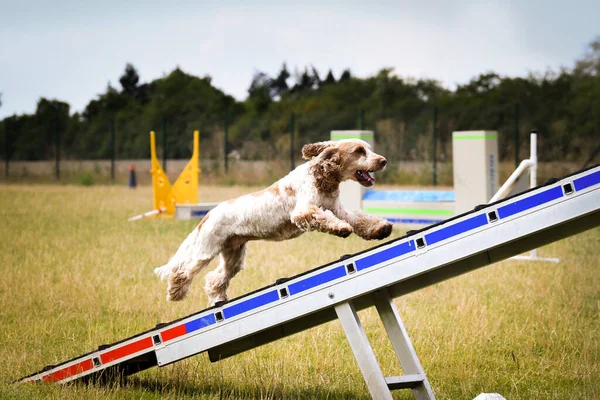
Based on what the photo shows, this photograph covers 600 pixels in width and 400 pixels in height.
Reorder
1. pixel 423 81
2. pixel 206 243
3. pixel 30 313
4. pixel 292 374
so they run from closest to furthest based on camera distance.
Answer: pixel 206 243
pixel 292 374
pixel 30 313
pixel 423 81

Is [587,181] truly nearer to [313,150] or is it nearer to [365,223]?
[365,223]

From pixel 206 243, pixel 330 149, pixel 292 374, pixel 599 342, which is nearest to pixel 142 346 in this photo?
pixel 206 243

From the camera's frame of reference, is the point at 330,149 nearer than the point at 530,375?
Yes

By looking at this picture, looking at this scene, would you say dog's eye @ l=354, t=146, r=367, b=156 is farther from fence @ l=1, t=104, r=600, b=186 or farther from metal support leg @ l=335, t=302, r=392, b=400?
fence @ l=1, t=104, r=600, b=186

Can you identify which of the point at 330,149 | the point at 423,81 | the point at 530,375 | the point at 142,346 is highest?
the point at 423,81

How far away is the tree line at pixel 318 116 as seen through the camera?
76.0 feet

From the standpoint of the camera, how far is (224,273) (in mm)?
4477

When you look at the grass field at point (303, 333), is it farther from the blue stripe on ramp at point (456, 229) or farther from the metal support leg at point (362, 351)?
the blue stripe on ramp at point (456, 229)

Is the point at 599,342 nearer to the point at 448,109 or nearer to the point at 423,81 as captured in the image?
the point at 448,109

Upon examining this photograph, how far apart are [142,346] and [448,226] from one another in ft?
6.01

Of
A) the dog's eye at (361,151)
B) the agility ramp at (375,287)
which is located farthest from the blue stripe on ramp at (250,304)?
the dog's eye at (361,151)

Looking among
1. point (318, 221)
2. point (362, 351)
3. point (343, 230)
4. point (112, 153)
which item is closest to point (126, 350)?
point (362, 351)

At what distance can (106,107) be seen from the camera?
41000 mm

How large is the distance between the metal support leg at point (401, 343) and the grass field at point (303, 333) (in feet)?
1.63
